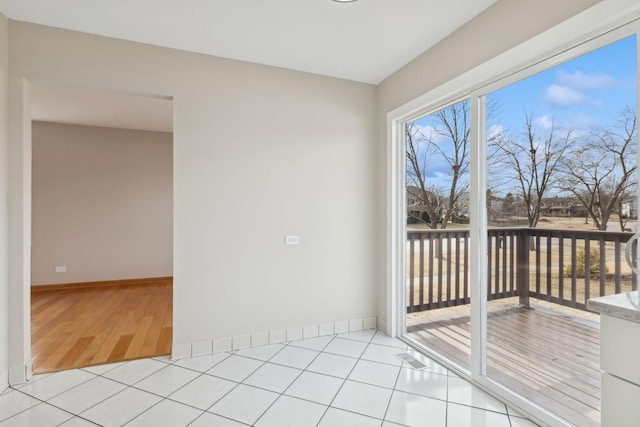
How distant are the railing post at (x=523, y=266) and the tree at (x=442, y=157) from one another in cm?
55

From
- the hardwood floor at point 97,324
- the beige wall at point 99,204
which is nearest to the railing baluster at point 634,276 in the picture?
the hardwood floor at point 97,324

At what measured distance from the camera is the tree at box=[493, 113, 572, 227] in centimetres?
198

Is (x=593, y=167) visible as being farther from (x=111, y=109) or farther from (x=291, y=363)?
(x=111, y=109)

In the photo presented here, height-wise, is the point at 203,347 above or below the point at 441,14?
below

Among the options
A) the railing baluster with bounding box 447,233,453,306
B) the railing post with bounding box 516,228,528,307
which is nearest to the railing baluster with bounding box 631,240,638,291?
the railing post with bounding box 516,228,528,307

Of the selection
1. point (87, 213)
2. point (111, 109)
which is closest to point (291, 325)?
point (111, 109)

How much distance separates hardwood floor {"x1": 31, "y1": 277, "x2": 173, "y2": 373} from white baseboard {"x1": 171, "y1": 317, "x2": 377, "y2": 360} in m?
0.27

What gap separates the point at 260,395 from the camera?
7.53ft

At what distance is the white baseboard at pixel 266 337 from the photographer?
2.87m

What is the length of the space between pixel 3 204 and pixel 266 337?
2.24 metres

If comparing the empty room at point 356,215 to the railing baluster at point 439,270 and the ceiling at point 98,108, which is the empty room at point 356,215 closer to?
the railing baluster at point 439,270

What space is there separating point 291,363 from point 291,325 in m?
0.50

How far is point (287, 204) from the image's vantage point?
3.20 metres

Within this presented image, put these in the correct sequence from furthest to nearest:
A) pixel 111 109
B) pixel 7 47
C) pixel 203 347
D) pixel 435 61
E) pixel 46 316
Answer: pixel 111 109, pixel 46 316, pixel 203 347, pixel 435 61, pixel 7 47
